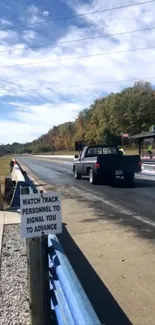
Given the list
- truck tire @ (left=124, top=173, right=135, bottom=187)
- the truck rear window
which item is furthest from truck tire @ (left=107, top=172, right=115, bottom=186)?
the truck rear window

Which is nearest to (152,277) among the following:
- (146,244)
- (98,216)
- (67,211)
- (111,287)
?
(111,287)

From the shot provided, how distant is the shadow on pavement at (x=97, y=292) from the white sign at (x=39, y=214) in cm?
127

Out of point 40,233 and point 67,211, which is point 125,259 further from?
point 67,211

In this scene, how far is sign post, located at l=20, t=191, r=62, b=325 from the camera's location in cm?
336

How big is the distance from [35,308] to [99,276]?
196cm

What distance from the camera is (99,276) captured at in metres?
5.25

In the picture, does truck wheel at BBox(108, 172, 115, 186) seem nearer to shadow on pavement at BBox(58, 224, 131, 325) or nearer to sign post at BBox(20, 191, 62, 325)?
shadow on pavement at BBox(58, 224, 131, 325)

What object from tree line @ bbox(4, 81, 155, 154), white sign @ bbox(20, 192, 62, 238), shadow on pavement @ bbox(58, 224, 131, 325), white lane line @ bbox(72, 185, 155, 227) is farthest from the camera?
tree line @ bbox(4, 81, 155, 154)

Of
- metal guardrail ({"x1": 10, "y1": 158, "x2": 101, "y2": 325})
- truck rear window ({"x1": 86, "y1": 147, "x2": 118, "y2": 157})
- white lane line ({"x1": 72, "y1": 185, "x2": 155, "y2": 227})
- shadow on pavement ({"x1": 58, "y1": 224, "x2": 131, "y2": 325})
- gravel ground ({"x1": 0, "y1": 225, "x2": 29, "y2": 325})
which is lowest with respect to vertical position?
shadow on pavement ({"x1": 58, "y1": 224, "x2": 131, "y2": 325})

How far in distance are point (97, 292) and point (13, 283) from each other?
112 cm

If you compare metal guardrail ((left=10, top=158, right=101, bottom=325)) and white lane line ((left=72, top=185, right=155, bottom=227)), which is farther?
white lane line ((left=72, top=185, right=155, bottom=227))

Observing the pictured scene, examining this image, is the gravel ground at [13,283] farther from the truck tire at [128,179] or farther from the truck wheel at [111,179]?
the truck tire at [128,179]

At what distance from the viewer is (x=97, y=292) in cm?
469

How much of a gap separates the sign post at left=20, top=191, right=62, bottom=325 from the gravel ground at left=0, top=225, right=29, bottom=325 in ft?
1.81
